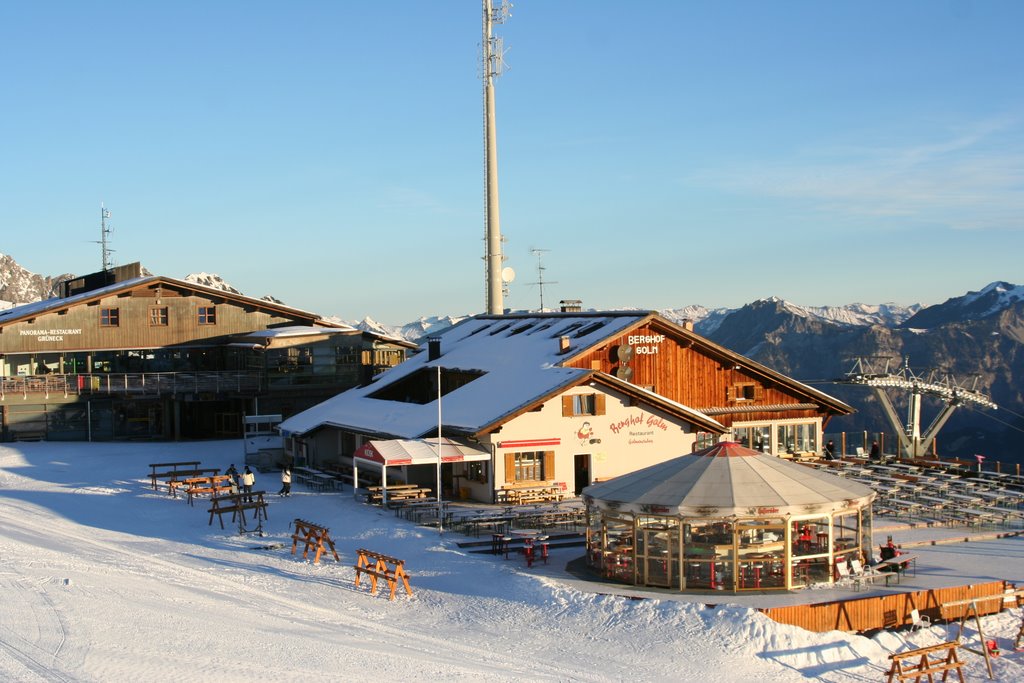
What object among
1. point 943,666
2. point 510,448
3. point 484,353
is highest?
point 484,353

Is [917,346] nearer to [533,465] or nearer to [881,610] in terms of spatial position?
[533,465]

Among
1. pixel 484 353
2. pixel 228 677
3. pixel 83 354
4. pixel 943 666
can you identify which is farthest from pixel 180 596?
pixel 83 354

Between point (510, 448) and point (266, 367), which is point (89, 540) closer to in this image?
point (510, 448)

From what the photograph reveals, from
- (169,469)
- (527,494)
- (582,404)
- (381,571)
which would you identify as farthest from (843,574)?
(169,469)

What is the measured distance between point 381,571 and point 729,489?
8.13 metres

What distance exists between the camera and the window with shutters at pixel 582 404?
123ft

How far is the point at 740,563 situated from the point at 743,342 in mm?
168465

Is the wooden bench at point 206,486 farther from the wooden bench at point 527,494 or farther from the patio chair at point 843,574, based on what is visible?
the patio chair at point 843,574

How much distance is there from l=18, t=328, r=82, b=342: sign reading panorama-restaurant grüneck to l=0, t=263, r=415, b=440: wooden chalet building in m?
0.05

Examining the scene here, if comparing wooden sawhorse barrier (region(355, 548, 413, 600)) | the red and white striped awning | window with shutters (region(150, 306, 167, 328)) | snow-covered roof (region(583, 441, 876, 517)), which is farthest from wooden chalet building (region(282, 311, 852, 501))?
window with shutters (region(150, 306, 167, 328))

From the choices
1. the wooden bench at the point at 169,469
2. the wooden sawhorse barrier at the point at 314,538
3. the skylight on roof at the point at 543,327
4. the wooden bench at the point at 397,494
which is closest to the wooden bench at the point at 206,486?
the wooden bench at the point at 169,469

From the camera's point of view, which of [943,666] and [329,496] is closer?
[943,666]

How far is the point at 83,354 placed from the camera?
53469 millimetres

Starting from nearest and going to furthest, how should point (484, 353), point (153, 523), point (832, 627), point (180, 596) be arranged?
point (832, 627) → point (180, 596) → point (153, 523) → point (484, 353)
